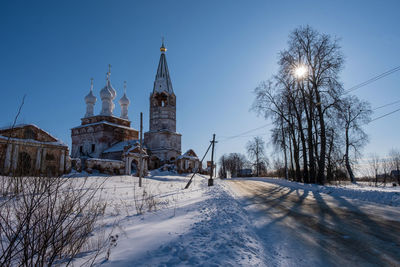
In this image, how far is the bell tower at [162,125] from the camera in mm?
39594

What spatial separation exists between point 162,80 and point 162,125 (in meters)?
8.85

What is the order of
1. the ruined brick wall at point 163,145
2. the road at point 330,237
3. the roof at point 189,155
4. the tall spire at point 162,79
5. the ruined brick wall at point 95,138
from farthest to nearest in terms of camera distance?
the tall spire at point 162,79 → the ruined brick wall at point 163,145 → the roof at point 189,155 → the ruined brick wall at point 95,138 → the road at point 330,237

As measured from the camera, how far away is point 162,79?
4262 cm

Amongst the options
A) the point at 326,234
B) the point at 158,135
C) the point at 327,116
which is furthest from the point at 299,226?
the point at 158,135

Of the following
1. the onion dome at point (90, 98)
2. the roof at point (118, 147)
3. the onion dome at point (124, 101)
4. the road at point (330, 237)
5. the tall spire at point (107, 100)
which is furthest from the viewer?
the onion dome at point (124, 101)

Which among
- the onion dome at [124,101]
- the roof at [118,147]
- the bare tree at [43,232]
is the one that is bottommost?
the bare tree at [43,232]

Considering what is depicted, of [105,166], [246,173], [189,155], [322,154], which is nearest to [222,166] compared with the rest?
[246,173]

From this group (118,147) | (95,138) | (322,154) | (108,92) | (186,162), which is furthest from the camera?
(108,92)

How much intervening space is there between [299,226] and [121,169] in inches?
1035

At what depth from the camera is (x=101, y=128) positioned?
38.6 m

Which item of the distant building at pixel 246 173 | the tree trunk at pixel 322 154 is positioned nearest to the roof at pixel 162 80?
the tree trunk at pixel 322 154

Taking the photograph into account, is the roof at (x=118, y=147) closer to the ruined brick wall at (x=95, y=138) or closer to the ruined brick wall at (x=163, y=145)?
the ruined brick wall at (x=95, y=138)

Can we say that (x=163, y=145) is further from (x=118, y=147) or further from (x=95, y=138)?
(x=95, y=138)

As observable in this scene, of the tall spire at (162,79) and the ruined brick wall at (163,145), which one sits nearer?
the ruined brick wall at (163,145)
